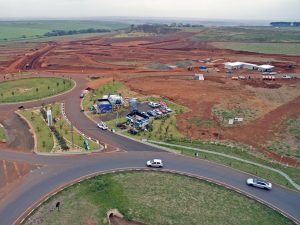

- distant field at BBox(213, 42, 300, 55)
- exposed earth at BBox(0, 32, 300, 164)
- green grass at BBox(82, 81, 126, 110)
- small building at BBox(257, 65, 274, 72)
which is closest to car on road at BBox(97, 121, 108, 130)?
green grass at BBox(82, 81, 126, 110)

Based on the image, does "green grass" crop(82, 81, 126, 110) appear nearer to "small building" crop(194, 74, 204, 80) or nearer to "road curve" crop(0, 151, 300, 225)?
"small building" crop(194, 74, 204, 80)

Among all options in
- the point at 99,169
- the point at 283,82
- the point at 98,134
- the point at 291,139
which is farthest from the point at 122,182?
the point at 283,82

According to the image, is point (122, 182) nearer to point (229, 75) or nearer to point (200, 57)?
point (229, 75)

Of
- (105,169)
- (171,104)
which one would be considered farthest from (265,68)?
(105,169)

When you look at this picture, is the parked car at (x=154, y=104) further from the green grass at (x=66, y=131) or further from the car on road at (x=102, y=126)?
the green grass at (x=66, y=131)

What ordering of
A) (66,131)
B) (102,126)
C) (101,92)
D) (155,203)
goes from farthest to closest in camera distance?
(101,92) < (102,126) < (66,131) < (155,203)

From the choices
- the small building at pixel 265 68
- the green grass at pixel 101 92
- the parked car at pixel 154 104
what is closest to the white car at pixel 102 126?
the green grass at pixel 101 92

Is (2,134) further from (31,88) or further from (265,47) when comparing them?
(265,47)
